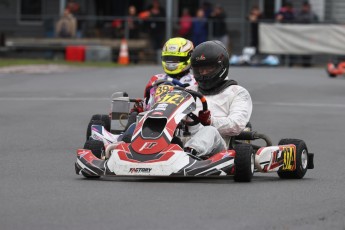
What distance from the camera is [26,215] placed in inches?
295

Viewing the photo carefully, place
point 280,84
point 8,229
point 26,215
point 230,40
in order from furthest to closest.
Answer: point 230,40 < point 280,84 < point 26,215 < point 8,229

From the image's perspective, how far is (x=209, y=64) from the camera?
1055 centimetres

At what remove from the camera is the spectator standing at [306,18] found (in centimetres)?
3375

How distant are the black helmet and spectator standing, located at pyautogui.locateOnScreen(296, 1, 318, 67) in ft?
76.8

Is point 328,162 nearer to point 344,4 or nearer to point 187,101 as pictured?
point 187,101

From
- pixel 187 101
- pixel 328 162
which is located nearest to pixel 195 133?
pixel 187 101

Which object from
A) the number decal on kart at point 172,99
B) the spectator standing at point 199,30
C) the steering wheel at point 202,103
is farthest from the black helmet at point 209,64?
the spectator standing at point 199,30

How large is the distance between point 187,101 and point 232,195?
148 cm

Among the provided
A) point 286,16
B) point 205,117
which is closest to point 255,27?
point 286,16

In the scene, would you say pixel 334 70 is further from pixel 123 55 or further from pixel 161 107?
pixel 161 107

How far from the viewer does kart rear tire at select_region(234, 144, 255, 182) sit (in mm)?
9516

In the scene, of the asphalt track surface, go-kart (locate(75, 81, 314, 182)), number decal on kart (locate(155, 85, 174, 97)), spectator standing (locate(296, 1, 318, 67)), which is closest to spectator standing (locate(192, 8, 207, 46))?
spectator standing (locate(296, 1, 318, 67))

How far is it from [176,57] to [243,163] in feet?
10.4

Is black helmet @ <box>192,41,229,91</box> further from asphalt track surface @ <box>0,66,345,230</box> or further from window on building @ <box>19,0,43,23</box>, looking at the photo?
window on building @ <box>19,0,43,23</box>
